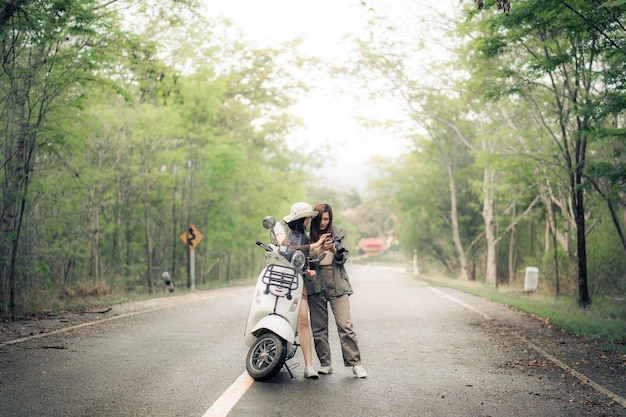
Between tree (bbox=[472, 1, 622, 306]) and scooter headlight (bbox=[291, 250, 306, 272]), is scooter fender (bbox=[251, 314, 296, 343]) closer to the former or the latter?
scooter headlight (bbox=[291, 250, 306, 272])

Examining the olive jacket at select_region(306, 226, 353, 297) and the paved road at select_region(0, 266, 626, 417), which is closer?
the paved road at select_region(0, 266, 626, 417)

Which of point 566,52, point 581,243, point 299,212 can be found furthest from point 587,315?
point 299,212

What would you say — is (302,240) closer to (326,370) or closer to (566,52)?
(326,370)

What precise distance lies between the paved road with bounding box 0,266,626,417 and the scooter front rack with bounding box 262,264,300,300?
36.8 inches

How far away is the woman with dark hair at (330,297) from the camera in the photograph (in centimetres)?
732

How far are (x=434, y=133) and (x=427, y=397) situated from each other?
32.2 meters

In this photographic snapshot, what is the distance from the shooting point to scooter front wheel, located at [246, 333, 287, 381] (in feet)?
22.0

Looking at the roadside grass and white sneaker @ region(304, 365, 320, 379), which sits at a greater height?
white sneaker @ region(304, 365, 320, 379)

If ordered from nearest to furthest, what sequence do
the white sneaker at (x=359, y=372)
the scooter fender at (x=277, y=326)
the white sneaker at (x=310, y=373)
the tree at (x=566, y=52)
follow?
the scooter fender at (x=277, y=326), the white sneaker at (x=310, y=373), the white sneaker at (x=359, y=372), the tree at (x=566, y=52)

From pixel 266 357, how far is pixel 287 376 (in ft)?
1.88

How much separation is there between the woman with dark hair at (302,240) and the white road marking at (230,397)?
683mm

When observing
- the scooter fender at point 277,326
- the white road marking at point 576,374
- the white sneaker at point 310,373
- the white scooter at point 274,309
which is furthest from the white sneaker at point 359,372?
the white road marking at point 576,374

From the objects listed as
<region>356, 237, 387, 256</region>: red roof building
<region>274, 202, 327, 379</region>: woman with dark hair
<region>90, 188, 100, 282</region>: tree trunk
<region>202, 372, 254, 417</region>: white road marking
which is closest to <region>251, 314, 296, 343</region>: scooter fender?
<region>274, 202, 327, 379</region>: woman with dark hair

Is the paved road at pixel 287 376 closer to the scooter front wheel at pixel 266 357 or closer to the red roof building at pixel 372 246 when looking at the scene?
the scooter front wheel at pixel 266 357
